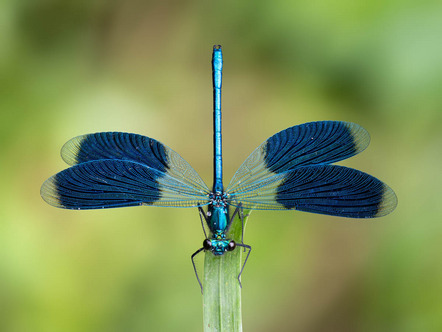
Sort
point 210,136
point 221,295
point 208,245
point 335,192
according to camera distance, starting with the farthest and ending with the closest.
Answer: point 210,136 → point 335,192 → point 208,245 → point 221,295

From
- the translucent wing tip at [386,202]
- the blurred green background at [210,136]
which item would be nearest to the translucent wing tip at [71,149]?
the blurred green background at [210,136]

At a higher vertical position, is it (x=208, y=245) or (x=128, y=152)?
(x=128, y=152)

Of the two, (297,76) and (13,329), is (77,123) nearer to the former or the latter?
(13,329)

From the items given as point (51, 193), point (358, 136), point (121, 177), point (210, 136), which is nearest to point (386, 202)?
point (358, 136)

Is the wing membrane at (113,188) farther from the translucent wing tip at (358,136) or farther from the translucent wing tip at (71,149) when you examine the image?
the translucent wing tip at (358,136)

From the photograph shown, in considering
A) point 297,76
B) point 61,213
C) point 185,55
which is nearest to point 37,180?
point 61,213

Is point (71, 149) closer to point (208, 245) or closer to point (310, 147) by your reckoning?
point (208, 245)

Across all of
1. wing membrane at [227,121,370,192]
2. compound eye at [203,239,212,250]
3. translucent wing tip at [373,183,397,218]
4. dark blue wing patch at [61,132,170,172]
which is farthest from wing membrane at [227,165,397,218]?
dark blue wing patch at [61,132,170,172]

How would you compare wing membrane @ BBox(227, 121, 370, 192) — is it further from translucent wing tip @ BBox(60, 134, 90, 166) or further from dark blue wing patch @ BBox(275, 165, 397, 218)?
translucent wing tip @ BBox(60, 134, 90, 166)
